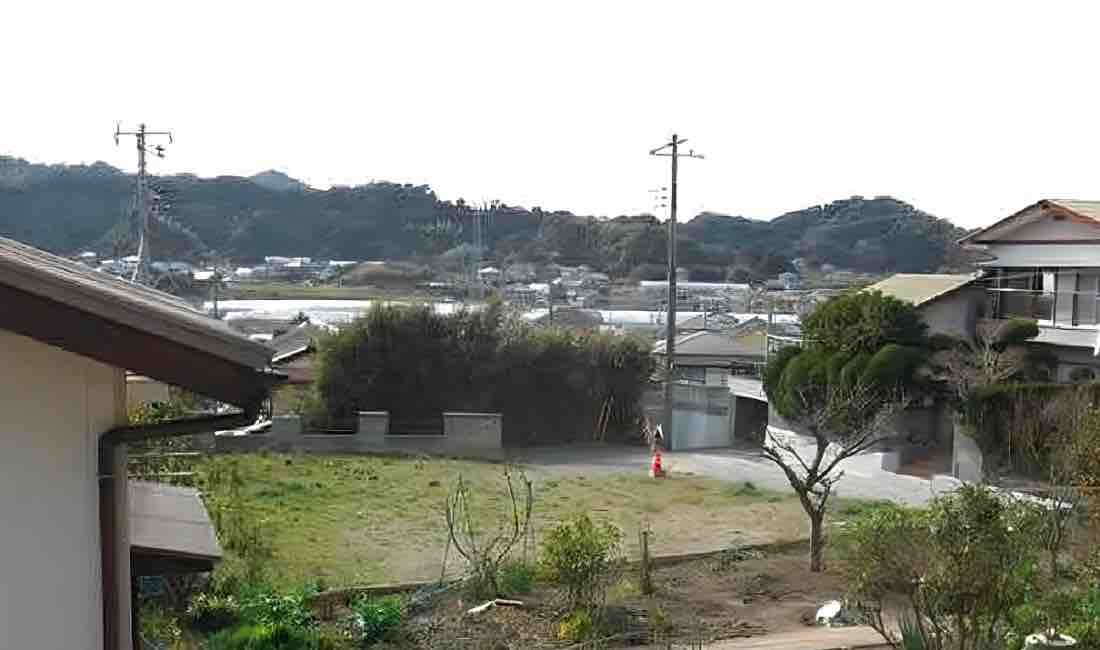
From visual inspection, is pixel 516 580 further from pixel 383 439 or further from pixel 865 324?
pixel 383 439

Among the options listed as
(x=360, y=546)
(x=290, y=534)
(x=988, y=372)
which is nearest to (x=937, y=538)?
(x=360, y=546)

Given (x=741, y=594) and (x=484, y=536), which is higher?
(x=741, y=594)

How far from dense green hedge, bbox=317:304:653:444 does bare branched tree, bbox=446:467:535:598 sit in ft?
17.2

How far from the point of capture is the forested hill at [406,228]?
145 feet

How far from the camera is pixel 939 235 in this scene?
175 feet

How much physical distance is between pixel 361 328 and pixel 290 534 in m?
11.2

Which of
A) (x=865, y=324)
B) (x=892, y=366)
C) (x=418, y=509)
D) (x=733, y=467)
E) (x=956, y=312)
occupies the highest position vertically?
(x=956, y=312)

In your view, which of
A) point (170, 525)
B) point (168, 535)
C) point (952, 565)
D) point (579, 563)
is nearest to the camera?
point (168, 535)

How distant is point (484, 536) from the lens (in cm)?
1266

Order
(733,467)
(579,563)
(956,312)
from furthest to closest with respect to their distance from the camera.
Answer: (956,312), (733,467), (579,563)

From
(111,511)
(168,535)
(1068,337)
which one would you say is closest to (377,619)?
(168,535)

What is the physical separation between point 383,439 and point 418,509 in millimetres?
7187

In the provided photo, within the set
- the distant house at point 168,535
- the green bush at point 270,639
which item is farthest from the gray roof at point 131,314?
the green bush at point 270,639

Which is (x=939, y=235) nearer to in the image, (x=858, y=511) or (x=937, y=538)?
(x=858, y=511)
